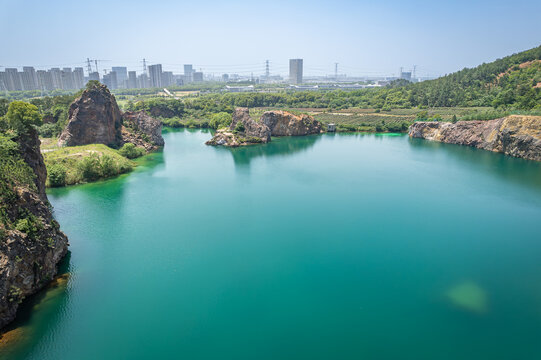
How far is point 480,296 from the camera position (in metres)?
16.5

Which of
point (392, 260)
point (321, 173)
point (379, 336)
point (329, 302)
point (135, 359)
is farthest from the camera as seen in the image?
point (321, 173)

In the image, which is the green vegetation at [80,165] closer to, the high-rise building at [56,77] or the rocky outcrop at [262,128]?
the rocky outcrop at [262,128]

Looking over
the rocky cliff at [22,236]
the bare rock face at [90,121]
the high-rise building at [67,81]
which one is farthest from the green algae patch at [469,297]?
the high-rise building at [67,81]

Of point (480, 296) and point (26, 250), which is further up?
point (26, 250)

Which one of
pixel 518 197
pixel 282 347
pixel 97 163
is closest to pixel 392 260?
pixel 282 347

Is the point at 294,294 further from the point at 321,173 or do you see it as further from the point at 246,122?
the point at 246,122

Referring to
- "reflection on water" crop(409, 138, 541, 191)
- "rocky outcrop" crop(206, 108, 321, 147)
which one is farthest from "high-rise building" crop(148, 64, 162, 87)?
"reflection on water" crop(409, 138, 541, 191)

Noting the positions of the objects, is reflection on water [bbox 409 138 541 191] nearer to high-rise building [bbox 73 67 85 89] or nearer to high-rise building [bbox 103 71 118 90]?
high-rise building [bbox 73 67 85 89]

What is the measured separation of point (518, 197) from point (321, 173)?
1845cm

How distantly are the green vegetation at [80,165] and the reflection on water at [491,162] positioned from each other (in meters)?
40.7

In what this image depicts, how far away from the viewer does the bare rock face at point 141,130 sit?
45.7 m

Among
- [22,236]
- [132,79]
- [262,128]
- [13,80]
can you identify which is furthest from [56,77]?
[22,236]

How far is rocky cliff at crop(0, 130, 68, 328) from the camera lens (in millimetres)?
13727

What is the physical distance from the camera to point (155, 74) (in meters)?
170
